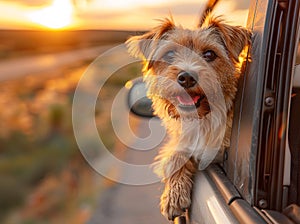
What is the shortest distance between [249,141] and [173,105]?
1624 millimetres

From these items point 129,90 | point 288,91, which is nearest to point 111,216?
point 129,90

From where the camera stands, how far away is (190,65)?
12.0 ft

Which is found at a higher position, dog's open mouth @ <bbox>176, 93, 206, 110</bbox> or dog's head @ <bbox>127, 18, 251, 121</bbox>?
dog's head @ <bbox>127, 18, 251, 121</bbox>

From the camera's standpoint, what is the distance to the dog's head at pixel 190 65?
3.44 metres

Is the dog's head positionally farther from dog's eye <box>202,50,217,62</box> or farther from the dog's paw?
the dog's paw

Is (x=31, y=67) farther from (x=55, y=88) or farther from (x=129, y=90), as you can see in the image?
(x=129, y=90)

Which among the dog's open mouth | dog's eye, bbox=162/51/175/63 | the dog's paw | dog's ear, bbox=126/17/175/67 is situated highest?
dog's ear, bbox=126/17/175/67

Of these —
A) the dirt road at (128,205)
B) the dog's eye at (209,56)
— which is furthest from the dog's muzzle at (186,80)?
the dirt road at (128,205)

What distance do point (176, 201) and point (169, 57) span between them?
127 cm

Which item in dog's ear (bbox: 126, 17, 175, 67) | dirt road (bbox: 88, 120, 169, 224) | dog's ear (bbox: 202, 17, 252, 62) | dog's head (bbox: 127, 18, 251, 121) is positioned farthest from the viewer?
dirt road (bbox: 88, 120, 169, 224)

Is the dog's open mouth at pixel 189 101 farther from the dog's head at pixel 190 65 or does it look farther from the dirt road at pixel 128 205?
the dirt road at pixel 128 205

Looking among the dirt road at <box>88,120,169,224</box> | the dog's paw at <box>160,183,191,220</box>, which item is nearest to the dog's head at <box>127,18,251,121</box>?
the dog's paw at <box>160,183,191,220</box>

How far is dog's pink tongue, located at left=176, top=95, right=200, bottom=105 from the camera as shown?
11.5ft

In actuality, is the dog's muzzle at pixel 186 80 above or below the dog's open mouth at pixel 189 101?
above
